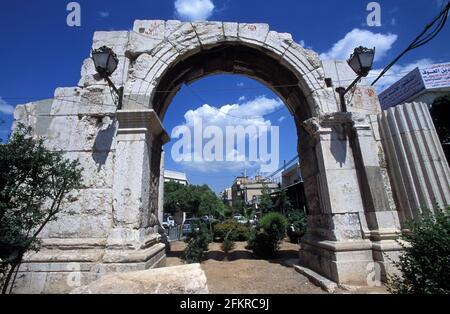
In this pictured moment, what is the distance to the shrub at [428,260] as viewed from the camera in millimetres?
2340

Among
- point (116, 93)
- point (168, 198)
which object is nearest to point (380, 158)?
point (116, 93)

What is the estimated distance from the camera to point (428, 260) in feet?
8.06

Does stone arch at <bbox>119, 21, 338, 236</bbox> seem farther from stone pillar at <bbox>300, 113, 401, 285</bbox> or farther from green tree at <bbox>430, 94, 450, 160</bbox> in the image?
green tree at <bbox>430, 94, 450, 160</bbox>

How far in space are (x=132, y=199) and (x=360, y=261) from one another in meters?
3.98

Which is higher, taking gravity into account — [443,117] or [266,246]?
[443,117]

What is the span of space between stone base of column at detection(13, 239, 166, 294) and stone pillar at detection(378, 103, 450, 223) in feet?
15.3

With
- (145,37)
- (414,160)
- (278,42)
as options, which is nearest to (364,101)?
(414,160)

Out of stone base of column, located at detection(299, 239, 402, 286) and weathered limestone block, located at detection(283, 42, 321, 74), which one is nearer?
stone base of column, located at detection(299, 239, 402, 286)

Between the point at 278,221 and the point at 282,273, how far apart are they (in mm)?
5011

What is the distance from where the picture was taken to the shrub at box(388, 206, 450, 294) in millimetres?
2340

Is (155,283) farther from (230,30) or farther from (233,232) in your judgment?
(233,232)

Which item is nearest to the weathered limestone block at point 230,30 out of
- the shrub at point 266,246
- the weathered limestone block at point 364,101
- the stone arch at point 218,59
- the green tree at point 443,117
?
the stone arch at point 218,59

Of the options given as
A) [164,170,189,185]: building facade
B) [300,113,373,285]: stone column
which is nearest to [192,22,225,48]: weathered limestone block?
[300,113,373,285]: stone column

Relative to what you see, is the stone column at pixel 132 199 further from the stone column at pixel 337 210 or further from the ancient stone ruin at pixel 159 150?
the stone column at pixel 337 210
